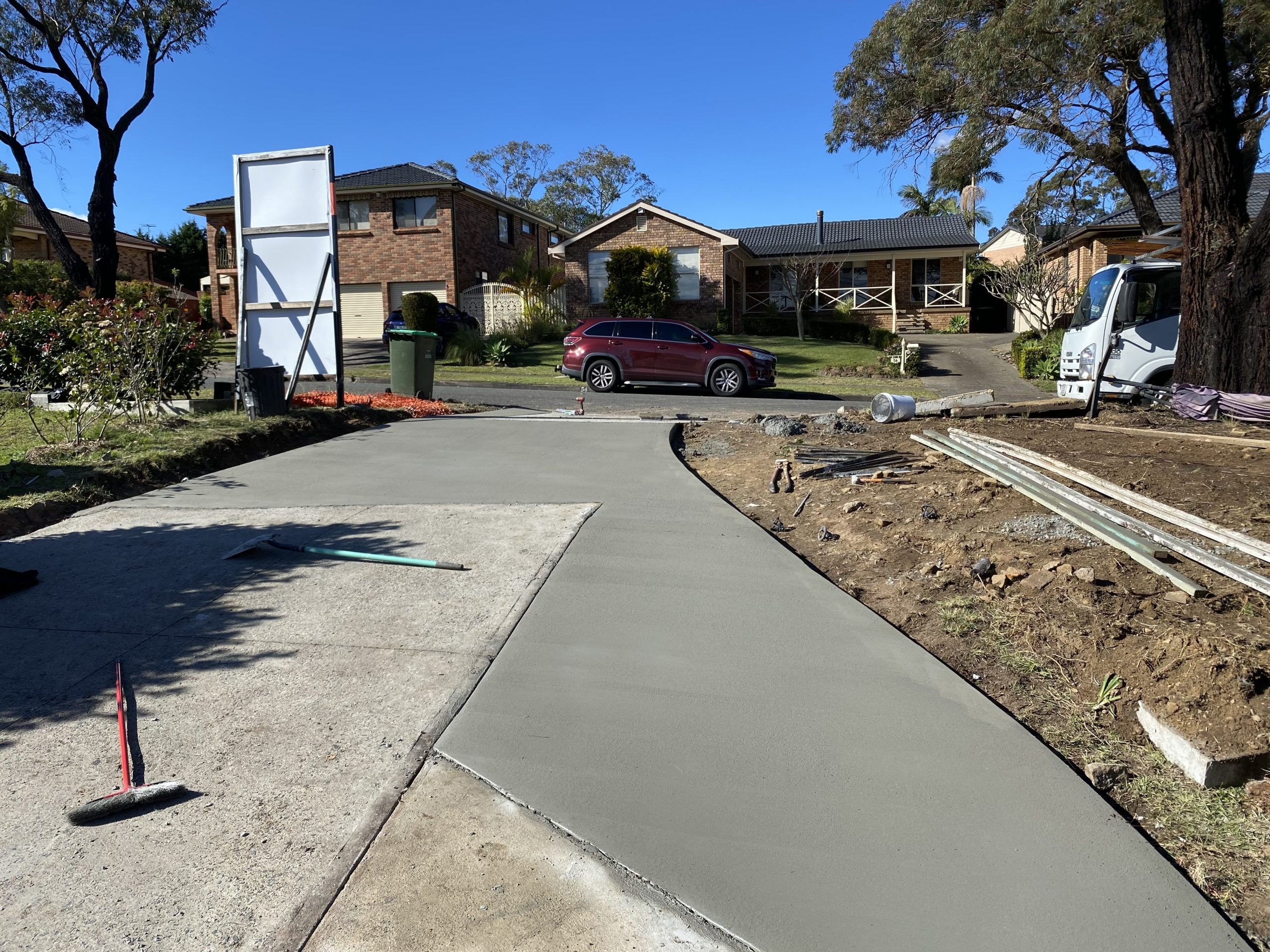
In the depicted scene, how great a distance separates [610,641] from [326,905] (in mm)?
2158

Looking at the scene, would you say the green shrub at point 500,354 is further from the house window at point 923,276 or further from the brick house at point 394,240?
the house window at point 923,276

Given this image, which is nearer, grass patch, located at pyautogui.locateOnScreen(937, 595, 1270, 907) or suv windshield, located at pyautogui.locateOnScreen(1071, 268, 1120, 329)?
grass patch, located at pyautogui.locateOnScreen(937, 595, 1270, 907)

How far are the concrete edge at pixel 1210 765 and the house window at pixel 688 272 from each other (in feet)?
102

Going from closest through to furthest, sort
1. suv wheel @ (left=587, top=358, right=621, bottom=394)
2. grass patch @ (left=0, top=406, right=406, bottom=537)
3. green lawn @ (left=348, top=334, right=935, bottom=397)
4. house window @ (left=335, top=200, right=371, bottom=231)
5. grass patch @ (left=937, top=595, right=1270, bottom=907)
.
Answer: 1. grass patch @ (left=937, top=595, right=1270, bottom=907)
2. grass patch @ (left=0, top=406, right=406, bottom=537)
3. suv wheel @ (left=587, top=358, right=621, bottom=394)
4. green lawn @ (left=348, top=334, right=935, bottom=397)
5. house window @ (left=335, top=200, right=371, bottom=231)

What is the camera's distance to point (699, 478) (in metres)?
8.69

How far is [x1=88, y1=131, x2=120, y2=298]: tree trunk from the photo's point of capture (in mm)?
22469

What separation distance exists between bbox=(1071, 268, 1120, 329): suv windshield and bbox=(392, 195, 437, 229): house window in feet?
75.5

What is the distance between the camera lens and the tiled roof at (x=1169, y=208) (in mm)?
28234

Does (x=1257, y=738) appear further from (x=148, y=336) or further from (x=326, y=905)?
(x=148, y=336)

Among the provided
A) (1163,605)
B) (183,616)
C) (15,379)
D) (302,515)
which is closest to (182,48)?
(15,379)

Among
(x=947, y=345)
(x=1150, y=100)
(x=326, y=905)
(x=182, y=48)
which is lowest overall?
(x=326, y=905)

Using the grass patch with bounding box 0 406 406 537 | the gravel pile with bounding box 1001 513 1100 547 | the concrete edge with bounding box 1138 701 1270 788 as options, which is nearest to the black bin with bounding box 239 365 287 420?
the grass patch with bounding box 0 406 406 537

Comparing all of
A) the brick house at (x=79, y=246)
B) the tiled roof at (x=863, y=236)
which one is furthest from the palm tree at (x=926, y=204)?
the brick house at (x=79, y=246)

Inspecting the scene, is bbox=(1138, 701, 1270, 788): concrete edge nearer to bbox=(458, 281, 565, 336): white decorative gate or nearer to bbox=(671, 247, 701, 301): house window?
bbox=(458, 281, 565, 336): white decorative gate
